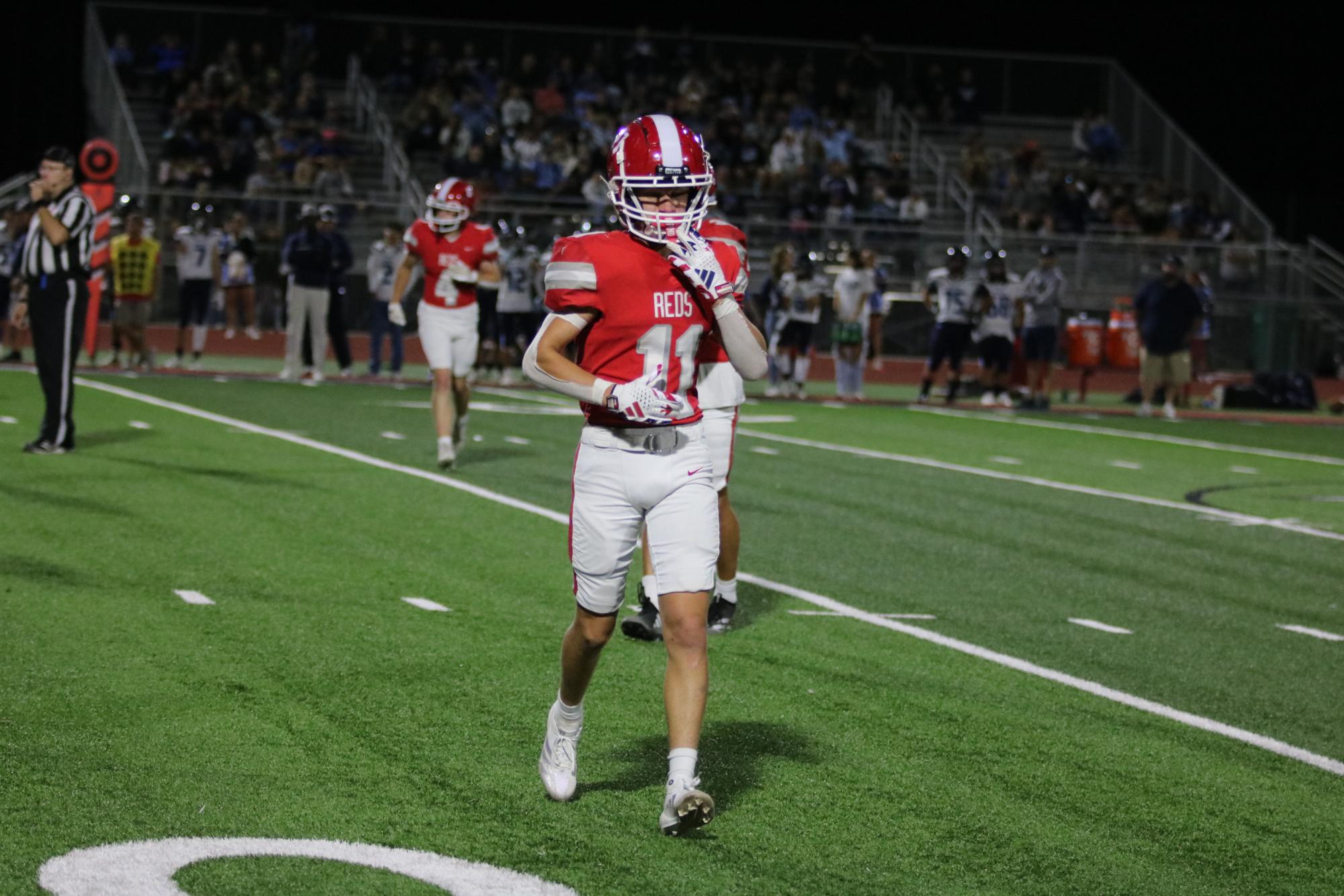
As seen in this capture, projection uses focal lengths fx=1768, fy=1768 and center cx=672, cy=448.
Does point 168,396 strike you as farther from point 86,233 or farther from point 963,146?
point 963,146

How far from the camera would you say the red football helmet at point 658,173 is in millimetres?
4762

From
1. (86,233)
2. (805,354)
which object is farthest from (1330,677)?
(805,354)

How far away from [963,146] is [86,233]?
25.1 m

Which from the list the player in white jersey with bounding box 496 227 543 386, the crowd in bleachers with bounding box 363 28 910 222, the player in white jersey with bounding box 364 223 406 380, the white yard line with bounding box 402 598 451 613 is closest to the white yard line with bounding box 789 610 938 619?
the white yard line with bounding box 402 598 451 613

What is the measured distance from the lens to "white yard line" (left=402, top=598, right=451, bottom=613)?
764 centimetres

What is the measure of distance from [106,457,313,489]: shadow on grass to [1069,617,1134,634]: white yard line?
5181mm

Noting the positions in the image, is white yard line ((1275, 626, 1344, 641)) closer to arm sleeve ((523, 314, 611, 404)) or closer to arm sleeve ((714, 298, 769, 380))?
arm sleeve ((714, 298, 769, 380))

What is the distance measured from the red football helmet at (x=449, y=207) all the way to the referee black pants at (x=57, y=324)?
97.8 inches

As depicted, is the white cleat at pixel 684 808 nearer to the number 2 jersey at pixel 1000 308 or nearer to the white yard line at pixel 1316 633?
the white yard line at pixel 1316 633

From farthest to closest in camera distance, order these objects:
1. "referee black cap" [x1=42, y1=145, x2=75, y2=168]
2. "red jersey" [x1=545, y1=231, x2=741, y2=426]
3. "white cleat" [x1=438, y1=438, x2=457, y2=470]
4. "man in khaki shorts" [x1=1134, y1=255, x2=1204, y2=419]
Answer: "man in khaki shorts" [x1=1134, y1=255, x2=1204, y2=419]
"white cleat" [x1=438, y1=438, x2=457, y2=470]
"referee black cap" [x1=42, y1=145, x2=75, y2=168]
"red jersey" [x1=545, y1=231, x2=741, y2=426]

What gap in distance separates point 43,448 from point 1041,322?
13563 mm

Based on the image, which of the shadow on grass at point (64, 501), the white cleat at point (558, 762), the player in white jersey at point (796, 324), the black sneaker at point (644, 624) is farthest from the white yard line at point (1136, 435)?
the white cleat at point (558, 762)

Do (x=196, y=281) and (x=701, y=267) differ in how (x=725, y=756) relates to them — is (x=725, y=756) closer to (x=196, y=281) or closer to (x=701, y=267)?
(x=701, y=267)

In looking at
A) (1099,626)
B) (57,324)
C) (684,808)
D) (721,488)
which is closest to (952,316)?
(57,324)
